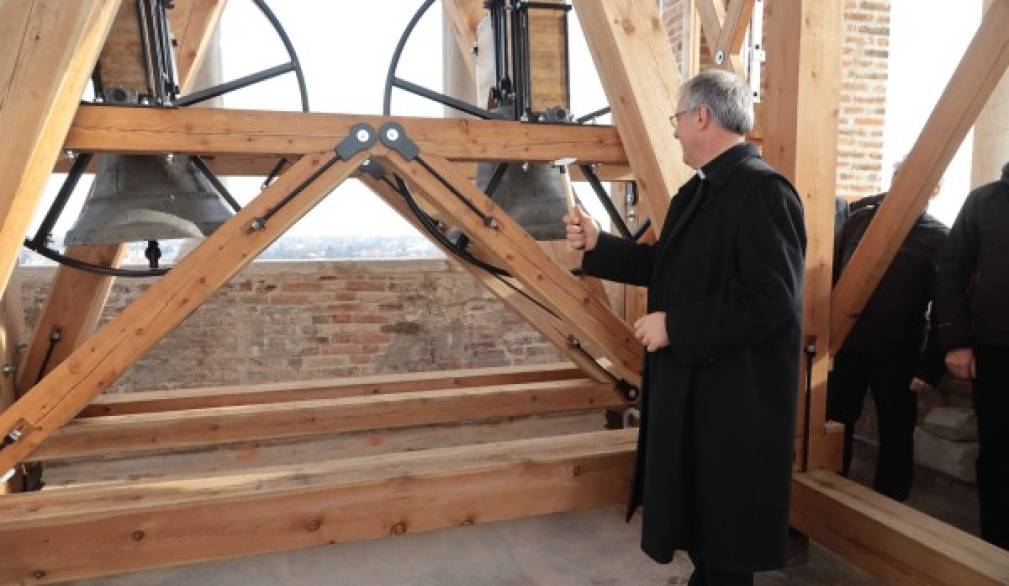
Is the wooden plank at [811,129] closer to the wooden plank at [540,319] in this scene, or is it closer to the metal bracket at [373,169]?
the wooden plank at [540,319]

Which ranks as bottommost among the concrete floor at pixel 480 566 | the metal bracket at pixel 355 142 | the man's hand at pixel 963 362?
the concrete floor at pixel 480 566

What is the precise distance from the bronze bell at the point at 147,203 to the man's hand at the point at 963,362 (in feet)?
8.58

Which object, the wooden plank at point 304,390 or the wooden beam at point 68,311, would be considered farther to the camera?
the wooden plank at point 304,390

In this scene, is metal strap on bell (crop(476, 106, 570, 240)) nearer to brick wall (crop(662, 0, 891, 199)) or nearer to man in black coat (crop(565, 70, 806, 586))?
man in black coat (crop(565, 70, 806, 586))

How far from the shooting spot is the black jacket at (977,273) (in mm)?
2289

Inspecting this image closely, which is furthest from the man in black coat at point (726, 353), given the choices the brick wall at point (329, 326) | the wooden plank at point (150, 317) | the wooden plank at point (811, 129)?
the brick wall at point (329, 326)

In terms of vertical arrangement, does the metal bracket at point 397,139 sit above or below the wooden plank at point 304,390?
above

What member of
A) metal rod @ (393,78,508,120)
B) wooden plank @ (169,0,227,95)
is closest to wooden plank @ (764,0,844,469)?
metal rod @ (393,78,508,120)

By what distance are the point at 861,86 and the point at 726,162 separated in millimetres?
5132

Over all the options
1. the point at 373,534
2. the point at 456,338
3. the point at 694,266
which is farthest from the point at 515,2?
the point at 456,338

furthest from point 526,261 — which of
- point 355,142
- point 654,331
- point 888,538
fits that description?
point 888,538

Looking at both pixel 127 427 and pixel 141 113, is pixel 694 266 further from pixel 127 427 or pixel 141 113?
pixel 127 427

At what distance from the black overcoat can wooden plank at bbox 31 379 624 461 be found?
1.77m

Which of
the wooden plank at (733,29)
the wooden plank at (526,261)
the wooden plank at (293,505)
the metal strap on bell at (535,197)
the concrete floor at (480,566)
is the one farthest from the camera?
the wooden plank at (733,29)
